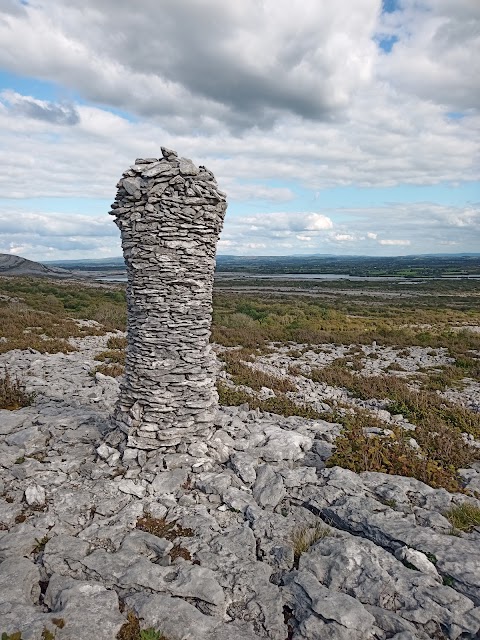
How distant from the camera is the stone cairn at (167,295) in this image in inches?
326

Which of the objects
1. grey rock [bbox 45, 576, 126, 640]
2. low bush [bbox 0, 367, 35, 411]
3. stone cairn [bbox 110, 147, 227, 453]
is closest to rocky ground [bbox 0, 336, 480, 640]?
grey rock [bbox 45, 576, 126, 640]

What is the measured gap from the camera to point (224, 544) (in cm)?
641

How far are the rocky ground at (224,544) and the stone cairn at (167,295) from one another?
2.26 ft

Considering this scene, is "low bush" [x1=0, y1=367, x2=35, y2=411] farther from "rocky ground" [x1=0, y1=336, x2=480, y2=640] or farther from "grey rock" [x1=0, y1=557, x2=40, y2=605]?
"grey rock" [x1=0, y1=557, x2=40, y2=605]

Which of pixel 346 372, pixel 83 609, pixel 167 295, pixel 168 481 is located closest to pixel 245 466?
pixel 168 481

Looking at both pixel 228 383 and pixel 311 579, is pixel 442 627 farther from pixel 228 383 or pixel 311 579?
pixel 228 383

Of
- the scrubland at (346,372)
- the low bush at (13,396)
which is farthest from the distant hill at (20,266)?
the low bush at (13,396)

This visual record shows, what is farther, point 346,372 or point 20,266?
point 20,266

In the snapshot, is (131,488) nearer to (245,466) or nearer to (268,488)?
(245,466)

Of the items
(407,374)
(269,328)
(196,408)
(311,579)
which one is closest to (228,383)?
(196,408)

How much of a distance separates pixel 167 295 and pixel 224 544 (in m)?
4.62

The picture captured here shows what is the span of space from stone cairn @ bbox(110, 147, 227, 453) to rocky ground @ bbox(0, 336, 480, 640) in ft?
2.26

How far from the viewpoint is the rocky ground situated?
16.5 ft

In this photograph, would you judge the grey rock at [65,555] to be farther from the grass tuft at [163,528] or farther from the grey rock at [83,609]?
the grass tuft at [163,528]
